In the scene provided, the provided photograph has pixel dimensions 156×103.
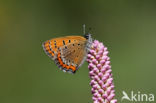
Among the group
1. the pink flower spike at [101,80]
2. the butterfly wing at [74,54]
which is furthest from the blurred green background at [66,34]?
the pink flower spike at [101,80]

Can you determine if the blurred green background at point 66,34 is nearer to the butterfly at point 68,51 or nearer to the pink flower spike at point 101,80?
the butterfly at point 68,51

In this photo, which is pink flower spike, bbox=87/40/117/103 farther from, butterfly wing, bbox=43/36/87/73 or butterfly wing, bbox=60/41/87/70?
butterfly wing, bbox=43/36/87/73

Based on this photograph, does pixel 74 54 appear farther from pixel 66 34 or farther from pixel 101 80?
pixel 66 34

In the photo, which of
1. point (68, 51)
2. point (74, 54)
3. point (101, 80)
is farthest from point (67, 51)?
point (101, 80)

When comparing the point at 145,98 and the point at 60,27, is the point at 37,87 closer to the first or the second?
the point at 60,27

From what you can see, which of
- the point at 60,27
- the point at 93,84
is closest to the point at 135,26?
the point at 60,27

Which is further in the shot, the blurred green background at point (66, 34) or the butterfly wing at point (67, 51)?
the blurred green background at point (66, 34)
